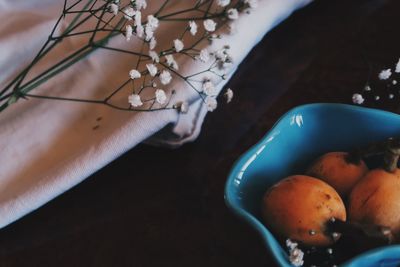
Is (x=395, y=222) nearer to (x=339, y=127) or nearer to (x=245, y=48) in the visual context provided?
(x=339, y=127)

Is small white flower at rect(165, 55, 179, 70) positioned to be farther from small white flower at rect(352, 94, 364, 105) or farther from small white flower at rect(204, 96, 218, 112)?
small white flower at rect(352, 94, 364, 105)

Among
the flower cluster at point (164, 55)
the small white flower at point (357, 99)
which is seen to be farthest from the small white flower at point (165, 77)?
the small white flower at point (357, 99)

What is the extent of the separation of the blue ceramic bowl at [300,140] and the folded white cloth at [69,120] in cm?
10

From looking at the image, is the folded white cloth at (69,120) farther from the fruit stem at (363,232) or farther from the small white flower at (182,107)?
the fruit stem at (363,232)

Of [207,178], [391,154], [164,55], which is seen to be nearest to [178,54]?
[164,55]

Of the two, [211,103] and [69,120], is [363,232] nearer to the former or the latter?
[211,103]

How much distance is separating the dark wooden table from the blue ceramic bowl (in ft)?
0.10

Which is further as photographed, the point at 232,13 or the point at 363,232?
the point at 232,13

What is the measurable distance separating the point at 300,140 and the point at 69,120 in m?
0.22

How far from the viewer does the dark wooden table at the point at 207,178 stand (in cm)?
42

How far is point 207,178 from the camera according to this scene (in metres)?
0.46

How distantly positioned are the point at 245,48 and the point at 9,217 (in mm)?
251

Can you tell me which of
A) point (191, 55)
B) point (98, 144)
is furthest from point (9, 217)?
point (191, 55)

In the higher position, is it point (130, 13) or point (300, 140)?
point (130, 13)
